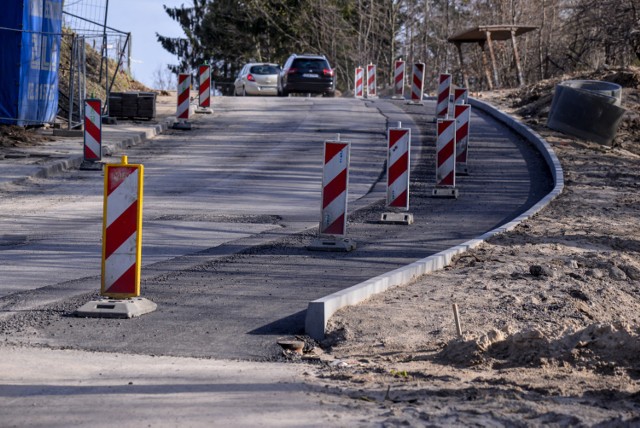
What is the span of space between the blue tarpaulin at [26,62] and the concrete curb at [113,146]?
2.24 metres

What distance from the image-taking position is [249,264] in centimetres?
984

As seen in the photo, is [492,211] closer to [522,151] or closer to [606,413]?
[522,151]

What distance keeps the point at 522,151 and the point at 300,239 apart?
10100 millimetres

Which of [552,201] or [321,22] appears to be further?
[321,22]

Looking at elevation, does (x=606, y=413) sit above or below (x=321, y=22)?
below

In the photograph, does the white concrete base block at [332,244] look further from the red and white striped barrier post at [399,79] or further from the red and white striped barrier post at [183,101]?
the red and white striped barrier post at [399,79]

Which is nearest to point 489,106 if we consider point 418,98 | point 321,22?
point 418,98

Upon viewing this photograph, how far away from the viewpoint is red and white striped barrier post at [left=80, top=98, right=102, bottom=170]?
17016 mm

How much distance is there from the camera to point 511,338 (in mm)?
6398

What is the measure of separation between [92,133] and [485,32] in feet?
64.8


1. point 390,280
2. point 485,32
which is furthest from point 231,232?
point 485,32

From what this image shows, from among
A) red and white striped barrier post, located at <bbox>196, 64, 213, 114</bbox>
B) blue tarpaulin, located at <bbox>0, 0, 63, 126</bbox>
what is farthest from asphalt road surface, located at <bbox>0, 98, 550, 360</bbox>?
red and white striped barrier post, located at <bbox>196, 64, 213, 114</bbox>

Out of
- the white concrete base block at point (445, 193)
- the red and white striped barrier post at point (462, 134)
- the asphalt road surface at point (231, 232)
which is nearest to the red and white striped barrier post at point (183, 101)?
the asphalt road surface at point (231, 232)

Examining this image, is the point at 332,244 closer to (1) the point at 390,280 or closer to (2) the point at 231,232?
(2) the point at 231,232
